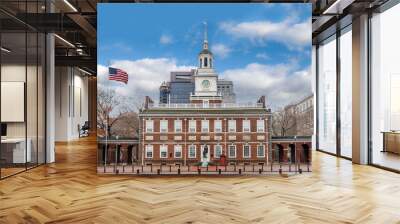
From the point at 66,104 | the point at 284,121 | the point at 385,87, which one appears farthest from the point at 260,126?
the point at 66,104

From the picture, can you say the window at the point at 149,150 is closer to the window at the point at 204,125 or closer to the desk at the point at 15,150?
the window at the point at 204,125

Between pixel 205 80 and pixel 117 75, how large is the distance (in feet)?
5.13

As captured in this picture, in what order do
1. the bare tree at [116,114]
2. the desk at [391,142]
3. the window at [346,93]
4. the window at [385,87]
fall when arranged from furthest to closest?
1. the window at [346,93]
2. the window at [385,87]
3. the desk at [391,142]
4. the bare tree at [116,114]

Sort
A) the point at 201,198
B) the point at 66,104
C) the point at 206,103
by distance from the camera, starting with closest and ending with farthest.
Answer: the point at 201,198
the point at 206,103
the point at 66,104

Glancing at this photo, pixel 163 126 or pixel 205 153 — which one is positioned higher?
pixel 163 126

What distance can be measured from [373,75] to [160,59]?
4.49 meters

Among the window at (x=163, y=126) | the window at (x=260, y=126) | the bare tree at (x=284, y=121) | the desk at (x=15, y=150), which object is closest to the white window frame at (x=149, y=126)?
the window at (x=163, y=126)

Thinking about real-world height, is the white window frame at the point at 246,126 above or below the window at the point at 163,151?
above

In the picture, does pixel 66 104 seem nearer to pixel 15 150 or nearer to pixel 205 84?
pixel 15 150

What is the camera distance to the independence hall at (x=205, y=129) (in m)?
6.73

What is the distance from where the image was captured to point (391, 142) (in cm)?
728

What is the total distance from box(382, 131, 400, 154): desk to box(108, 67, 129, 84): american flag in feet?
16.7

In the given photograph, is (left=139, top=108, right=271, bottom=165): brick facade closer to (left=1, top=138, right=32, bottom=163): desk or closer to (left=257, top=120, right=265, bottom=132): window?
(left=257, top=120, right=265, bottom=132): window

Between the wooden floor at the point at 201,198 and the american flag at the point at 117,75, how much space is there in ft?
Answer: 5.64
